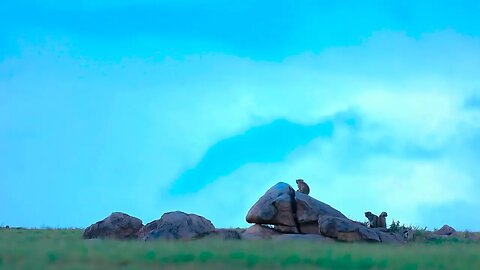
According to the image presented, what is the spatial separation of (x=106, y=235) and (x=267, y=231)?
10.1 m

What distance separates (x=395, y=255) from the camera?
27.8 meters

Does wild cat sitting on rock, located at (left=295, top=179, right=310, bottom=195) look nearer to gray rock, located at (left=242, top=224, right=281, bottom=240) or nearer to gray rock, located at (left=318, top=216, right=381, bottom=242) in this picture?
gray rock, located at (left=242, top=224, right=281, bottom=240)

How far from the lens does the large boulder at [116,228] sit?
4666cm

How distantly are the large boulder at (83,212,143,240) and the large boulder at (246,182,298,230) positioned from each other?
7397mm

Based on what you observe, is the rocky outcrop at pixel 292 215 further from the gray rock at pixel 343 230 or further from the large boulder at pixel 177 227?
the large boulder at pixel 177 227

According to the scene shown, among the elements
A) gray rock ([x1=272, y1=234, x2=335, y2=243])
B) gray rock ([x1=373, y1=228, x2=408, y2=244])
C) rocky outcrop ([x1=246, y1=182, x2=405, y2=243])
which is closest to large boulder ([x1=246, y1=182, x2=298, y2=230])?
rocky outcrop ([x1=246, y1=182, x2=405, y2=243])

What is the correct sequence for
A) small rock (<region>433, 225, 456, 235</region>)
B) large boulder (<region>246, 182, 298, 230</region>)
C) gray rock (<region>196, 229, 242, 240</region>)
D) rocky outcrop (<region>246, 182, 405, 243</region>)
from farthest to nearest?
small rock (<region>433, 225, 456, 235</region>)
large boulder (<region>246, 182, 298, 230</region>)
rocky outcrop (<region>246, 182, 405, 243</region>)
gray rock (<region>196, 229, 242, 240</region>)

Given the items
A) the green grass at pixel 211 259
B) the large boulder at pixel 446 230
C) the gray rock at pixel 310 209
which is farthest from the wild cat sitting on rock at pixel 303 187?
the green grass at pixel 211 259

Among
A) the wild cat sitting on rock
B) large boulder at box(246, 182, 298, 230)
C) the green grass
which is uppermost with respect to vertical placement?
the wild cat sitting on rock

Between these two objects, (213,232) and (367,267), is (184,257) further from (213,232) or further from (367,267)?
(213,232)

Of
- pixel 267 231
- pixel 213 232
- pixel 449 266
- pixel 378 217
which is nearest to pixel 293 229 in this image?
pixel 267 231

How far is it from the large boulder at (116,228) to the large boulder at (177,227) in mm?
→ 1318

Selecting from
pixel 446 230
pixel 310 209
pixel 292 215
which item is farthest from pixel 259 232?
pixel 446 230

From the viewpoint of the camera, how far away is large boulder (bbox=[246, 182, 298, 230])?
45.8 m
